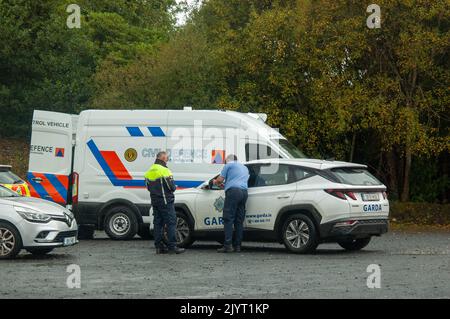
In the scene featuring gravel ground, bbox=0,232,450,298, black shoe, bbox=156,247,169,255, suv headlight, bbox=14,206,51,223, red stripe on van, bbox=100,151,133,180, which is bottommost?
gravel ground, bbox=0,232,450,298

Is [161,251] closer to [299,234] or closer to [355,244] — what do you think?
[299,234]

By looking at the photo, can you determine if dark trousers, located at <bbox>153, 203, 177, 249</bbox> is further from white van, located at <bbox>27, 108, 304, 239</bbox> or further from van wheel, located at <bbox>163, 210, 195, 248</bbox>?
white van, located at <bbox>27, 108, 304, 239</bbox>

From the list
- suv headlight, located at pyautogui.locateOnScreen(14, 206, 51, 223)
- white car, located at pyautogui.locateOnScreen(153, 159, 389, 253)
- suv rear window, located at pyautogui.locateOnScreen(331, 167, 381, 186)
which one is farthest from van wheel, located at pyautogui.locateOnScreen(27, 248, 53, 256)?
suv rear window, located at pyautogui.locateOnScreen(331, 167, 381, 186)

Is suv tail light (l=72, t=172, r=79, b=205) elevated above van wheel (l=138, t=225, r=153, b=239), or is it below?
above

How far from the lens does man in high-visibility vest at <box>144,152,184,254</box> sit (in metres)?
17.5

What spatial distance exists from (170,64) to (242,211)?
15.8 metres

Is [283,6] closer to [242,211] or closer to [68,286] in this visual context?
[242,211]

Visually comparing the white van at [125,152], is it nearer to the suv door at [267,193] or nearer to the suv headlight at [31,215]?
the suv door at [267,193]

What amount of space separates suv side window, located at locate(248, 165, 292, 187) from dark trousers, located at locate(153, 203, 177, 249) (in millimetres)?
1578

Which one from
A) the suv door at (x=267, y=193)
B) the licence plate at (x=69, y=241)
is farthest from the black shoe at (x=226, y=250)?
the licence plate at (x=69, y=241)

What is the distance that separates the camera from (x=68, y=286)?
40.7ft

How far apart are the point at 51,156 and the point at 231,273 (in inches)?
343

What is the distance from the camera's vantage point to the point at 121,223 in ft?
69.5
